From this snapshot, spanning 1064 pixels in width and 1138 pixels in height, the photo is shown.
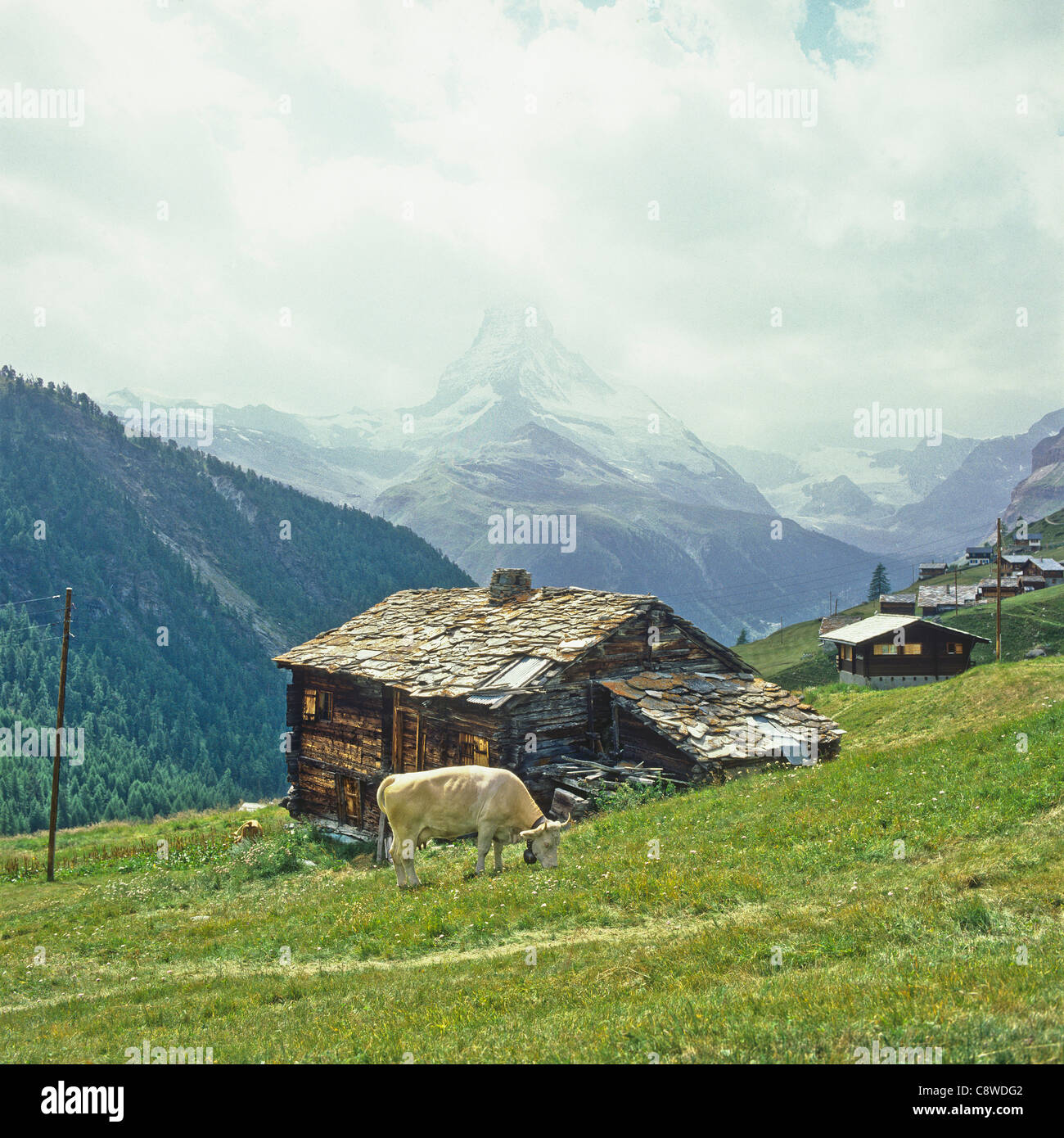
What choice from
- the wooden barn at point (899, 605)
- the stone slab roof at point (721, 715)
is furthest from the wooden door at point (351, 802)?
the wooden barn at point (899, 605)

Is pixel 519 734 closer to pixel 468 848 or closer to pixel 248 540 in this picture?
pixel 468 848

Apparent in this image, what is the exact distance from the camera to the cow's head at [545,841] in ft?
50.2

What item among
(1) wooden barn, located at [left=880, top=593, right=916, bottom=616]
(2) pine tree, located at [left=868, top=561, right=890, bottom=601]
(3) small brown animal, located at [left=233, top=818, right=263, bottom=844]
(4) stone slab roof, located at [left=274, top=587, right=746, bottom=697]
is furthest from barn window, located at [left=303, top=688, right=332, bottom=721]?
(2) pine tree, located at [left=868, top=561, right=890, bottom=601]

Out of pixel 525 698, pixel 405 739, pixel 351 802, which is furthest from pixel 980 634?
pixel 525 698

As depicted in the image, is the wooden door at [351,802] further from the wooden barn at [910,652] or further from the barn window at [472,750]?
the wooden barn at [910,652]

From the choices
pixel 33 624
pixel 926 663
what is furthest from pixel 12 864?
pixel 33 624

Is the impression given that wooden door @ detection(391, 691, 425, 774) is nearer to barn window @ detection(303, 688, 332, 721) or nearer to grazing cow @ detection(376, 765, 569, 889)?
barn window @ detection(303, 688, 332, 721)

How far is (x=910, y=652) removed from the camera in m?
66.2

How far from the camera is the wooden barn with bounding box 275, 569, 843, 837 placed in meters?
25.0

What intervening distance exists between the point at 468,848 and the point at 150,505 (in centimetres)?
14843

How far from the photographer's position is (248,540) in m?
163

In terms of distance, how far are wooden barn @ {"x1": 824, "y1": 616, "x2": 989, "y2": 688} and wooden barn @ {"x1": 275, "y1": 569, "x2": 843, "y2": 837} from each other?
4081 cm

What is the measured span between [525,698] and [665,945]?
15.7m

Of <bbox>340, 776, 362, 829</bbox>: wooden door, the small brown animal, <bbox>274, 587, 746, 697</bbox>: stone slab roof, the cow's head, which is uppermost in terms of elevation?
<bbox>274, 587, 746, 697</bbox>: stone slab roof
